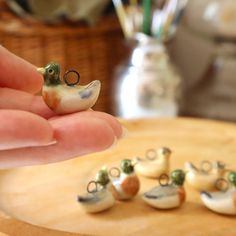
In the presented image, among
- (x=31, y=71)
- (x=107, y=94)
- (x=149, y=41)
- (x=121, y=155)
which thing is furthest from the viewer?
(x=107, y=94)

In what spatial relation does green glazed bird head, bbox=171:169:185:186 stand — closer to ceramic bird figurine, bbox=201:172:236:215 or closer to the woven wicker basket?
ceramic bird figurine, bbox=201:172:236:215

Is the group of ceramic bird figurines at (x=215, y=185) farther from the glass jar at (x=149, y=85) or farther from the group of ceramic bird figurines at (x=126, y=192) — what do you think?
the glass jar at (x=149, y=85)

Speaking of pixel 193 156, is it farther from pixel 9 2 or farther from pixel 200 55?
pixel 200 55

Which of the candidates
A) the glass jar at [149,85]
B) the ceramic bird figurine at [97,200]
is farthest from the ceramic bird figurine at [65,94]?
the glass jar at [149,85]

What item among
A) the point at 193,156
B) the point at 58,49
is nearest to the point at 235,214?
the point at 193,156

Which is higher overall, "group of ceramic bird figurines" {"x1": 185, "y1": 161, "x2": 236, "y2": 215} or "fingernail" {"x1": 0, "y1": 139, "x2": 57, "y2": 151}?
"fingernail" {"x1": 0, "y1": 139, "x2": 57, "y2": 151}

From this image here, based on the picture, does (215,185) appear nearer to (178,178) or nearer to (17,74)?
(178,178)

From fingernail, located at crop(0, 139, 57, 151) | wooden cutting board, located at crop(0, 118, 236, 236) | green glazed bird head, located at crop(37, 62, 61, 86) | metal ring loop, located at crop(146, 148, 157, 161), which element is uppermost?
green glazed bird head, located at crop(37, 62, 61, 86)

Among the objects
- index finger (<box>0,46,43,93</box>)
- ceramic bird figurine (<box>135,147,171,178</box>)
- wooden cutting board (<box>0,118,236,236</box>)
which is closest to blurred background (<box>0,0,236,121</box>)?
wooden cutting board (<box>0,118,236,236</box>)
